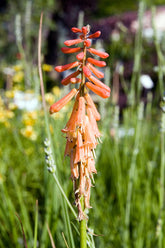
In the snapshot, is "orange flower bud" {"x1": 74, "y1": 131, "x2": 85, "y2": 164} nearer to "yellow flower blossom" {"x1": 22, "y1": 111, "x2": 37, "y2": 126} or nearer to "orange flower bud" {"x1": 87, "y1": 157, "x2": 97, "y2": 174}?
"orange flower bud" {"x1": 87, "y1": 157, "x2": 97, "y2": 174}

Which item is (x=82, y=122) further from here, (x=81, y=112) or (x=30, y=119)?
(x=30, y=119)

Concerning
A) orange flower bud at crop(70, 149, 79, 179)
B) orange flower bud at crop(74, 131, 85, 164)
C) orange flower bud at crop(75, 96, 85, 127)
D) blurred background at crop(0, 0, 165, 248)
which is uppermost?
orange flower bud at crop(75, 96, 85, 127)

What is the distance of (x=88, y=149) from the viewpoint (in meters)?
0.78

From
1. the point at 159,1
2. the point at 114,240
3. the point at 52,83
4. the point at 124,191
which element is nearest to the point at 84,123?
the point at 114,240

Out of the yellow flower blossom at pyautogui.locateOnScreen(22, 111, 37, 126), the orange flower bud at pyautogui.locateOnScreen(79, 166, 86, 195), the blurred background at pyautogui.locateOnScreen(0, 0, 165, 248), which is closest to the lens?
the orange flower bud at pyautogui.locateOnScreen(79, 166, 86, 195)

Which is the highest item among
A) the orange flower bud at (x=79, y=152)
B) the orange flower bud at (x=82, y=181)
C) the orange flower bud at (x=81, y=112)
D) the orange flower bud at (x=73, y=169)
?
the orange flower bud at (x=81, y=112)

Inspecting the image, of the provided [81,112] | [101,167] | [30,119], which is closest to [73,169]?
[81,112]

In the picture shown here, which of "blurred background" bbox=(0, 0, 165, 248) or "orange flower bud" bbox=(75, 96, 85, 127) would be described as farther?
"blurred background" bbox=(0, 0, 165, 248)

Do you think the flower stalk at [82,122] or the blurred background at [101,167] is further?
the blurred background at [101,167]

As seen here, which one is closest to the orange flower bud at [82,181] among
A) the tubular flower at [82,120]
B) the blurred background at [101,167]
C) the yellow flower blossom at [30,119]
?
the tubular flower at [82,120]

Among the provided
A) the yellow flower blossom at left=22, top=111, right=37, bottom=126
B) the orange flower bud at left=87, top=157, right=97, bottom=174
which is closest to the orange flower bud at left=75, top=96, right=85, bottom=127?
the orange flower bud at left=87, top=157, right=97, bottom=174

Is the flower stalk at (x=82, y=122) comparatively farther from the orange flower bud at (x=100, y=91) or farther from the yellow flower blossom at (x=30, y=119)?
the yellow flower blossom at (x=30, y=119)

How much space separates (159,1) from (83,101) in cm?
1612

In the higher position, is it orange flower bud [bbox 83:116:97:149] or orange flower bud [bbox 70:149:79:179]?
orange flower bud [bbox 83:116:97:149]
